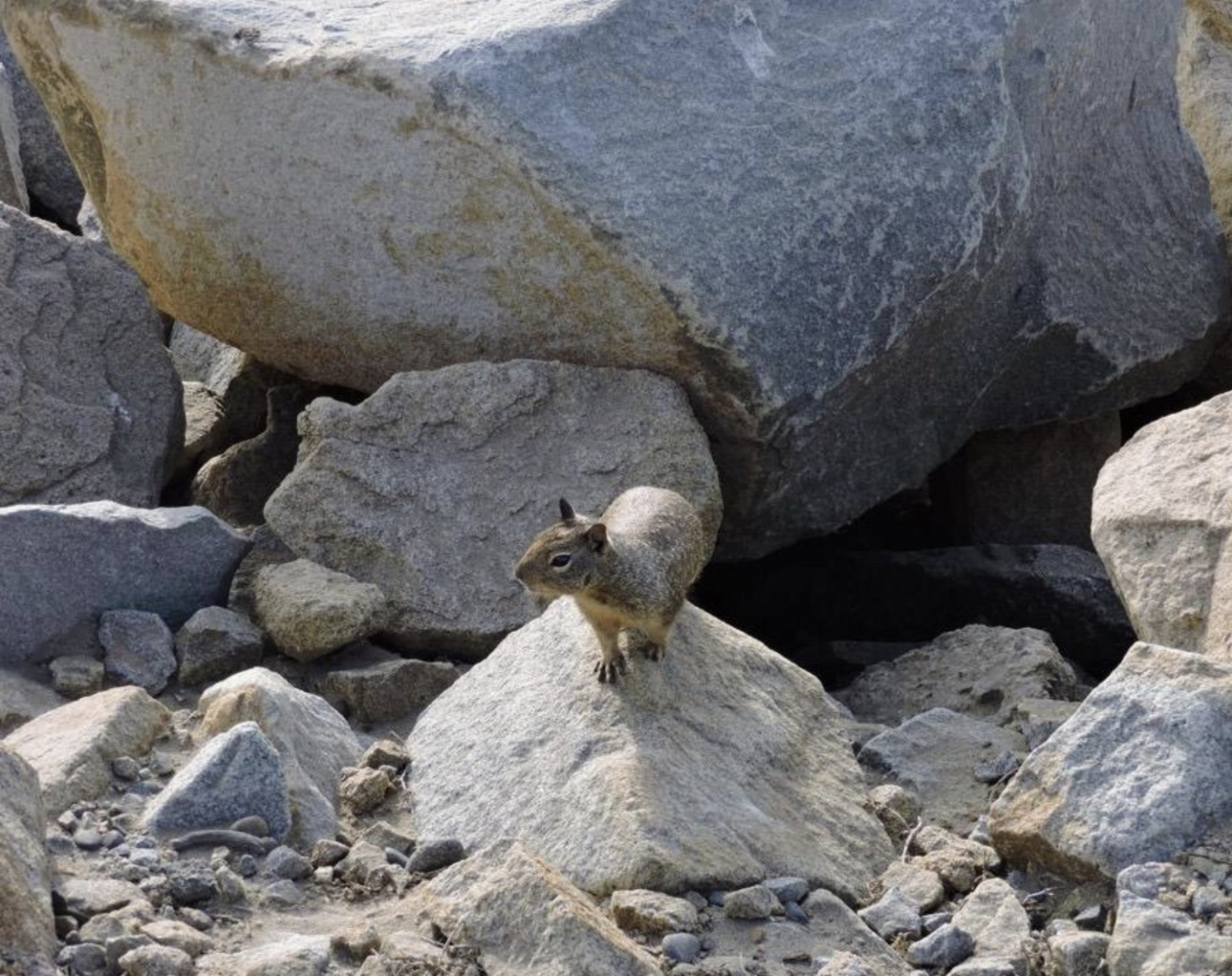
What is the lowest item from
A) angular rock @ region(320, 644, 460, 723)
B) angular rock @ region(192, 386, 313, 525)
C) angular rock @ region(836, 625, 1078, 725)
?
angular rock @ region(320, 644, 460, 723)

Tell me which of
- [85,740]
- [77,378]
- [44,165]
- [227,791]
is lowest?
[227,791]

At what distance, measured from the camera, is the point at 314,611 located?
6465 mm

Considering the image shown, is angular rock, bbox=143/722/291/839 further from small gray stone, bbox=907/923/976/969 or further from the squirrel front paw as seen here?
small gray stone, bbox=907/923/976/969

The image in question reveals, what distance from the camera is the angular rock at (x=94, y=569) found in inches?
249

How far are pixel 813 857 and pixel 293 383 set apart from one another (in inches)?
167

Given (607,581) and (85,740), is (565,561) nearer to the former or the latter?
(607,581)

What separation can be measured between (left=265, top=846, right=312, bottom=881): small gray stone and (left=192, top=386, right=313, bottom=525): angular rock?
3444 millimetres

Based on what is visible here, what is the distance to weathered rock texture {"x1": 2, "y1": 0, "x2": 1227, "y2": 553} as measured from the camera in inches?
274

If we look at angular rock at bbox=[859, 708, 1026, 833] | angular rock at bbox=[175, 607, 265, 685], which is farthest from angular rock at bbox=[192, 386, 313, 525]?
angular rock at bbox=[859, 708, 1026, 833]

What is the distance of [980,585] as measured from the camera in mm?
8406

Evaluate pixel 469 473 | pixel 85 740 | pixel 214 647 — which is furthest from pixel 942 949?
pixel 469 473

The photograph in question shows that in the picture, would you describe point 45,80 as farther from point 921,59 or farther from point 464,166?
point 921,59

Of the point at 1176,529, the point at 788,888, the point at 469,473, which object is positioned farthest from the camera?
the point at 469,473

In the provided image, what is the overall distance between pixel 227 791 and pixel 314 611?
164 centimetres
